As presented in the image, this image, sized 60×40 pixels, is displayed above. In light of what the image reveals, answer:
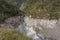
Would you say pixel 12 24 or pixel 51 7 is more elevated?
pixel 51 7

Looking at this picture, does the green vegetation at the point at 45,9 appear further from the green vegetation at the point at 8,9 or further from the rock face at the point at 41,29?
the green vegetation at the point at 8,9

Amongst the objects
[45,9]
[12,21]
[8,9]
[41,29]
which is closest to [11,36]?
[41,29]

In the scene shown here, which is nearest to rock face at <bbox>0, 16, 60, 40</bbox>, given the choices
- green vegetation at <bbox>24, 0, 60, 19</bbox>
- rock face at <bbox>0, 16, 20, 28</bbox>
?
rock face at <bbox>0, 16, 20, 28</bbox>

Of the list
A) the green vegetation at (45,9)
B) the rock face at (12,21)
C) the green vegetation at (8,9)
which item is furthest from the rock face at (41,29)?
the green vegetation at (8,9)

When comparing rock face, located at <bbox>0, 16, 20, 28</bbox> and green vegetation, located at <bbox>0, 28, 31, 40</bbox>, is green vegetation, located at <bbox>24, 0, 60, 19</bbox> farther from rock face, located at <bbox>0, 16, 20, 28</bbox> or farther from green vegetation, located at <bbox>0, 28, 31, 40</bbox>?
green vegetation, located at <bbox>0, 28, 31, 40</bbox>

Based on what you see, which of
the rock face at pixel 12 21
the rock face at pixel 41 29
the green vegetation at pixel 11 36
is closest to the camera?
the green vegetation at pixel 11 36

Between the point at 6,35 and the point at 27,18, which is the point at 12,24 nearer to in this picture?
the point at 27,18

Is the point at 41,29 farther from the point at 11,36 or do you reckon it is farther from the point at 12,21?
the point at 12,21

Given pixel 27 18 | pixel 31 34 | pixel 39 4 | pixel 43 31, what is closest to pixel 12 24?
pixel 27 18
